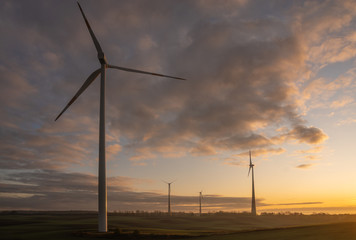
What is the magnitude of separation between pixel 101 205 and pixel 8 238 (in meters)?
16.9

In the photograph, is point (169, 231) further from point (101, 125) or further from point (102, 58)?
point (102, 58)

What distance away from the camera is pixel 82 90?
60844 millimetres

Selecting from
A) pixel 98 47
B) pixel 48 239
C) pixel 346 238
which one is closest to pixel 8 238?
pixel 48 239

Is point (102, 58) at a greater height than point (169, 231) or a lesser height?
greater

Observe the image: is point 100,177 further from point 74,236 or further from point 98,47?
point 98,47

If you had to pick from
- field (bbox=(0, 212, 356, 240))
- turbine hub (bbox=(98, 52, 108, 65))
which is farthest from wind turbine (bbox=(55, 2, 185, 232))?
field (bbox=(0, 212, 356, 240))

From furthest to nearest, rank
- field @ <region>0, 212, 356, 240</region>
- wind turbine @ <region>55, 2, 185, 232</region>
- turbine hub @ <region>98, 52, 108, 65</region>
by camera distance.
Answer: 1. turbine hub @ <region>98, 52, 108, 65</region>
2. wind turbine @ <region>55, 2, 185, 232</region>
3. field @ <region>0, 212, 356, 240</region>

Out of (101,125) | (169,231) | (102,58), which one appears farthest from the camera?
(169,231)

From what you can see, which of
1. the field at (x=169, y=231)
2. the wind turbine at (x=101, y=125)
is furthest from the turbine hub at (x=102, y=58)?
the field at (x=169, y=231)

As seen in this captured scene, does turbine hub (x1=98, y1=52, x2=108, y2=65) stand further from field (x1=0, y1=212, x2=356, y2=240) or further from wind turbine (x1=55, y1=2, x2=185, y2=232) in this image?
field (x1=0, y1=212, x2=356, y2=240)

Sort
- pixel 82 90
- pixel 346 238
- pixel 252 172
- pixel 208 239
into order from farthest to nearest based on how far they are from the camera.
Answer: pixel 252 172, pixel 82 90, pixel 208 239, pixel 346 238

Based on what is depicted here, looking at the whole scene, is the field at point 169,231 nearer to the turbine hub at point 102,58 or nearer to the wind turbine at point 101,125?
the wind turbine at point 101,125

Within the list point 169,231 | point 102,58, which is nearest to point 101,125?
point 102,58

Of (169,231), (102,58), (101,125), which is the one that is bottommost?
(169,231)
